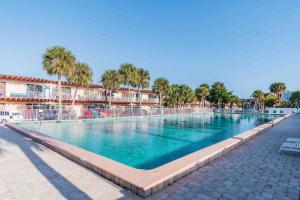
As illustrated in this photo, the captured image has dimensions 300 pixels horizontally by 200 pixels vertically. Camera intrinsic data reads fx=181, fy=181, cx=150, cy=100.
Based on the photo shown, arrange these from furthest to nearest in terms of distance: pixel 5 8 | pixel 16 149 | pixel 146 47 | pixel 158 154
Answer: pixel 146 47 → pixel 5 8 → pixel 158 154 → pixel 16 149

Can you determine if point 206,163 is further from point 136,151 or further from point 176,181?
point 136,151

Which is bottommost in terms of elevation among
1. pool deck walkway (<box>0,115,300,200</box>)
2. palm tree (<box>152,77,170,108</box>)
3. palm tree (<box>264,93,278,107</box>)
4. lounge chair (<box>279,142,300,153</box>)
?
pool deck walkway (<box>0,115,300,200</box>)

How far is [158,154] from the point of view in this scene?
332 inches

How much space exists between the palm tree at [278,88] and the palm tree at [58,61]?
57.8m

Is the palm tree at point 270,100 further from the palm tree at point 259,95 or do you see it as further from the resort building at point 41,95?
the resort building at point 41,95

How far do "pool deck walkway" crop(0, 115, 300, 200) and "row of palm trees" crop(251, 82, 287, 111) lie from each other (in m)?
53.1

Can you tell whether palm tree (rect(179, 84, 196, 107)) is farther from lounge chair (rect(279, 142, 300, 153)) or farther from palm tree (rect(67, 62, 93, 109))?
lounge chair (rect(279, 142, 300, 153))

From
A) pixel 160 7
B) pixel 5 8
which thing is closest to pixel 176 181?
pixel 5 8

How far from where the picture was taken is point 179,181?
3.96 m

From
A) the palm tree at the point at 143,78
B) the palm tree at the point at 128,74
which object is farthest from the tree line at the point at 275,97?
the palm tree at the point at 128,74

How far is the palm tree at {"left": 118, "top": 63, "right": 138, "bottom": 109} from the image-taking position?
28344mm

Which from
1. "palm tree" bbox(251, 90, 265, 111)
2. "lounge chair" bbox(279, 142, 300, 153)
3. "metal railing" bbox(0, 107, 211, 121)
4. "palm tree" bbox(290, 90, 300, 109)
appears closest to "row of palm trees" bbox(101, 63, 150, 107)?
"metal railing" bbox(0, 107, 211, 121)

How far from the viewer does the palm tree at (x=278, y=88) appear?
53744mm

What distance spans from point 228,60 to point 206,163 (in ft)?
118
